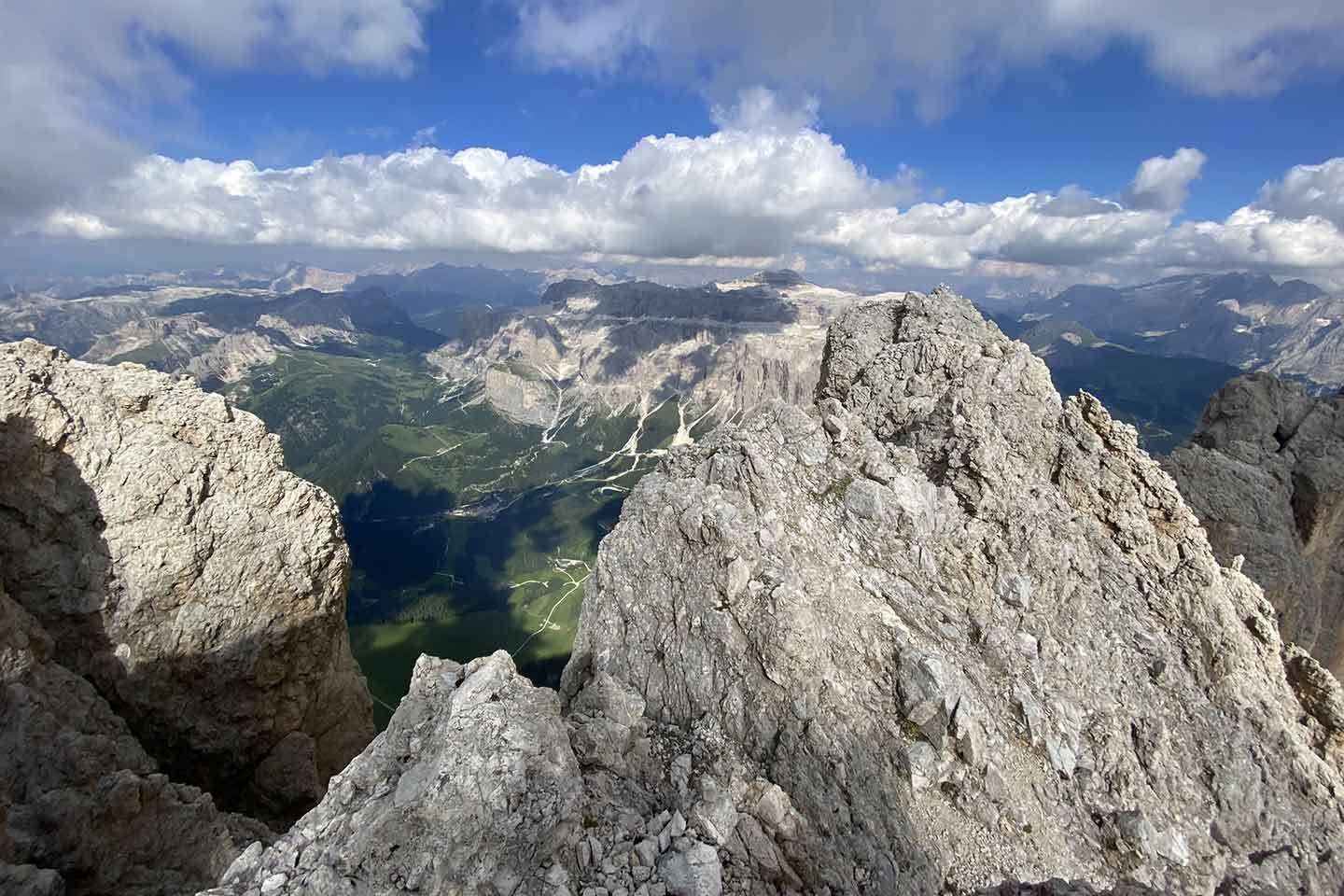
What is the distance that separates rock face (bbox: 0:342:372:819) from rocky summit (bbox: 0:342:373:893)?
0.06 metres

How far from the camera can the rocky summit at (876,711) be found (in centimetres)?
1295

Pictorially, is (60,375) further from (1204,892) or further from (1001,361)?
(1204,892)

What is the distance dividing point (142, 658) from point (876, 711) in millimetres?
28117

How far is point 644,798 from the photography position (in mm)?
14367

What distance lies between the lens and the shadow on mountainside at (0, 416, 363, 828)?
861 inches

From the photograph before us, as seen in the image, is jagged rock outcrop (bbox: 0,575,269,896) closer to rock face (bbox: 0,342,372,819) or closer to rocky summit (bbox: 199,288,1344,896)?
rock face (bbox: 0,342,372,819)

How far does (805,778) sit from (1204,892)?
11.2 m

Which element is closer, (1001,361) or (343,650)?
(1001,361)

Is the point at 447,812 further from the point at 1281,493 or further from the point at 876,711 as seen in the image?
the point at 1281,493

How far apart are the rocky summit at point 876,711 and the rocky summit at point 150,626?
10.4m

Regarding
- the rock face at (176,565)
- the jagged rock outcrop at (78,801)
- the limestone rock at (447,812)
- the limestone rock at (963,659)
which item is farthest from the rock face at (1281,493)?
the jagged rock outcrop at (78,801)

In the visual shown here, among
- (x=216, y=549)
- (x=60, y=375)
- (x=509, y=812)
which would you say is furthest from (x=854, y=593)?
(x=60, y=375)

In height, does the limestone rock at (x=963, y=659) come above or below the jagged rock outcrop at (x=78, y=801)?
above

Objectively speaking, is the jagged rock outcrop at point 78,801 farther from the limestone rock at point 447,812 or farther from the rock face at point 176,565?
the limestone rock at point 447,812
